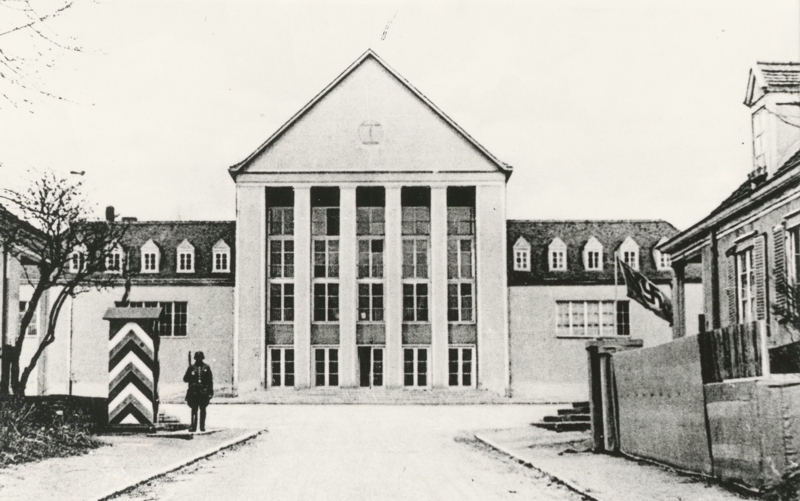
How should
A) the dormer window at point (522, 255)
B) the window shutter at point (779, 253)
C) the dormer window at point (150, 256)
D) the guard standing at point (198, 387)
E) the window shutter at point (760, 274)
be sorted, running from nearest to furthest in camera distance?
the window shutter at point (779, 253)
the guard standing at point (198, 387)
the window shutter at point (760, 274)
the dormer window at point (522, 255)
the dormer window at point (150, 256)

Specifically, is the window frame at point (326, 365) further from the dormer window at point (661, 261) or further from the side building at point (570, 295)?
the dormer window at point (661, 261)

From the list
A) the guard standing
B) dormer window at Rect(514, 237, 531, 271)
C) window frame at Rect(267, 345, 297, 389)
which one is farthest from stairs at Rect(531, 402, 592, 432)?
dormer window at Rect(514, 237, 531, 271)

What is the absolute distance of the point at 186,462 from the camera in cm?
1366

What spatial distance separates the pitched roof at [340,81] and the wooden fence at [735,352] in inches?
1302

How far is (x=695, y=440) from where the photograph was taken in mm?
11633

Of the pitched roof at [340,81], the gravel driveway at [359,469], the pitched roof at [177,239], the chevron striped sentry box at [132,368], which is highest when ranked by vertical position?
the pitched roof at [340,81]

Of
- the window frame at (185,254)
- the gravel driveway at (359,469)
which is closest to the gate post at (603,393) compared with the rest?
the gravel driveway at (359,469)

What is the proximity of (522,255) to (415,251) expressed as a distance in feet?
20.5

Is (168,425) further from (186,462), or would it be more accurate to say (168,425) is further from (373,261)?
(373,261)

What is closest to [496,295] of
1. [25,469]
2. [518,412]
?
[518,412]

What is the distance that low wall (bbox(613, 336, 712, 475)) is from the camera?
1157 centimetres

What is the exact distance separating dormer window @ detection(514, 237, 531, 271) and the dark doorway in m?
8.04

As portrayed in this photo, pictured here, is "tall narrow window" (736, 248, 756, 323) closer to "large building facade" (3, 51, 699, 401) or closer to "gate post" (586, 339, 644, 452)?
"gate post" (586, 339, 644, 452)

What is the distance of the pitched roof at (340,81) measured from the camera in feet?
144
